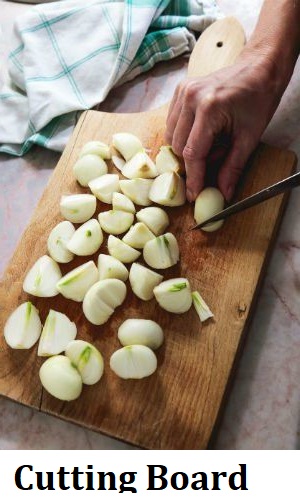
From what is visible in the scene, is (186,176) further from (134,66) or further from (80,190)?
(134,66)

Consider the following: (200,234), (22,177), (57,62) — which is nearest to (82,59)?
(57,62)

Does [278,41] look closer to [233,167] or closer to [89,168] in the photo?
[233,167]

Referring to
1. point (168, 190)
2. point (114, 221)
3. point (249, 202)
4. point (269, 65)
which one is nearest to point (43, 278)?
point (114, 221)

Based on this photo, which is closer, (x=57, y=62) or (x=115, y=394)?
(x=115, y=394)

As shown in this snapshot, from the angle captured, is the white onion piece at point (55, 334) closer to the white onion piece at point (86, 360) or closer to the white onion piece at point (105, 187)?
the white onion piece at point (86, 360)

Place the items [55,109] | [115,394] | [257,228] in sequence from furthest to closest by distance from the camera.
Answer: [55,109]
[257,228]
[115,394]

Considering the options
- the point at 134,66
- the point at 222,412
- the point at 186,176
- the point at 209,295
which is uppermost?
the point at 134,66

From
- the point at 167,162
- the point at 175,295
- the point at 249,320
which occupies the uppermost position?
the point at 167,162

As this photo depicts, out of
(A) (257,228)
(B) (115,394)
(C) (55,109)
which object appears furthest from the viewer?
(C) (55,109)
